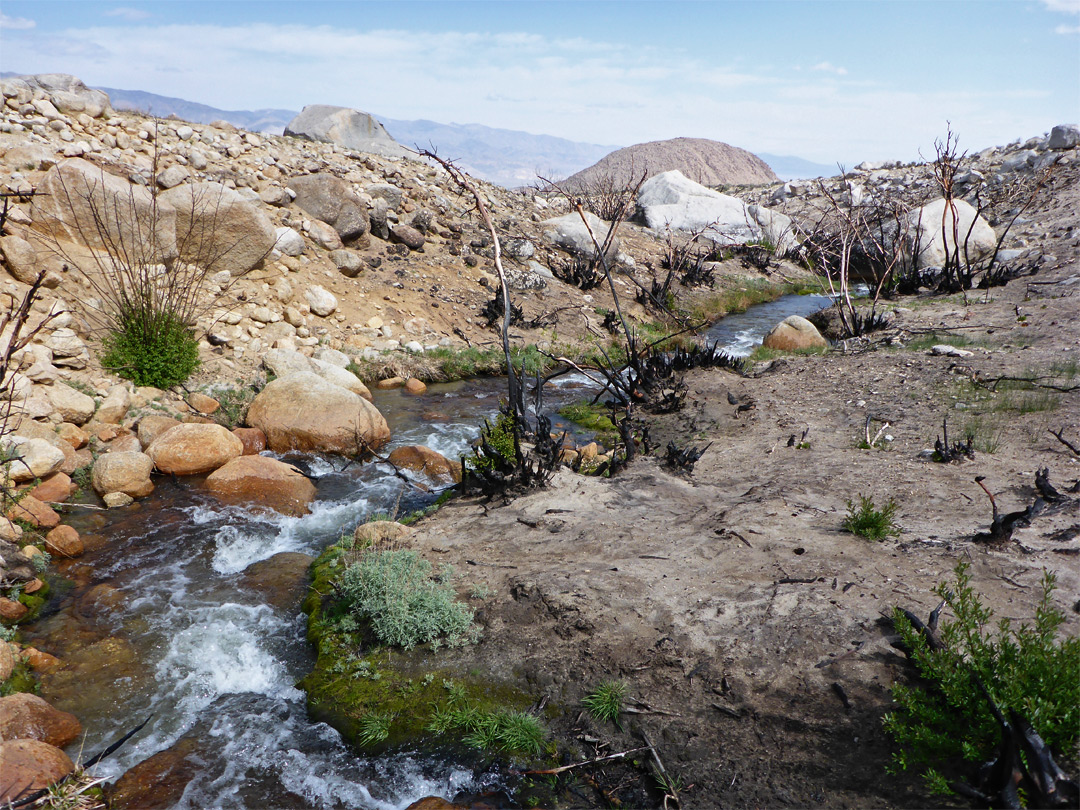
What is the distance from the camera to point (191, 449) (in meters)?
6.25

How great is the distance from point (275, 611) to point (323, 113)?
1408 centimetres

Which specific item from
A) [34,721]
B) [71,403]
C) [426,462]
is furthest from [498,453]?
[71,403]

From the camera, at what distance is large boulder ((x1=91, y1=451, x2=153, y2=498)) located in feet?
18.7

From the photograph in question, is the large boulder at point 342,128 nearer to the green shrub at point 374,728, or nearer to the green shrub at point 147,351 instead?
the green shrub at point 147,351

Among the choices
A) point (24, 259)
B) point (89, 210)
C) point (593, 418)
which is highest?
point (89, 210)

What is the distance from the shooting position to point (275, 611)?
4.45 meters

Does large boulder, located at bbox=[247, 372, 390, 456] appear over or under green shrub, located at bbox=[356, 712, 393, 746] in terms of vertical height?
over

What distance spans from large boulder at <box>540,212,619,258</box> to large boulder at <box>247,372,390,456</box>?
800cm

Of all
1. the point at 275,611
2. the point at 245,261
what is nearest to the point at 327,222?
the point at 245,261

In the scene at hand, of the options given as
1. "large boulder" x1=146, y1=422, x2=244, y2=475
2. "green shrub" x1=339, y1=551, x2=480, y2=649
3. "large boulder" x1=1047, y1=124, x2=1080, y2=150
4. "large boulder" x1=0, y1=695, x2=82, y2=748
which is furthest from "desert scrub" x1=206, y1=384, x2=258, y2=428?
"large boulder" x1=1047, y1=124, x2=1080, y2=150

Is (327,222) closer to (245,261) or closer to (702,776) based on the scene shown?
(245,261)

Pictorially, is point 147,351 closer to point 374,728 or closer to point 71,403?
point 71,403

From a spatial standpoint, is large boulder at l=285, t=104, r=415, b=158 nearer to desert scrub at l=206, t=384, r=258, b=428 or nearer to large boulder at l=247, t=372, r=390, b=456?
desert scrub at l=206, t=384, r=258, b=428

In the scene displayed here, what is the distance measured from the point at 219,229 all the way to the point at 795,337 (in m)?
8.75
